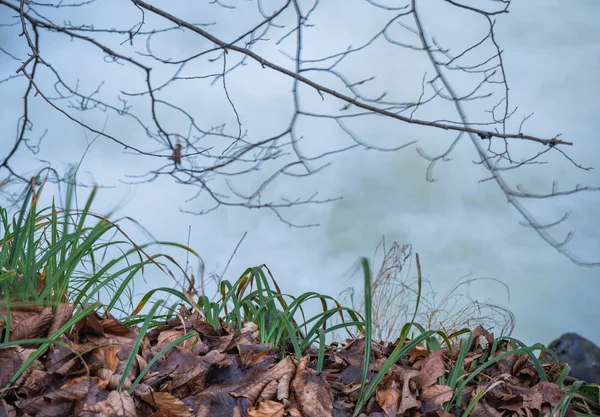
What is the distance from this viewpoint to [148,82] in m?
3.57

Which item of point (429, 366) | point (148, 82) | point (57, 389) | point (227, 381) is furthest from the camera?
point (148, 82)

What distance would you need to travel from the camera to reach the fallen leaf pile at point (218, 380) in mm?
1842

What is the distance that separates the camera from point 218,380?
2033 mm

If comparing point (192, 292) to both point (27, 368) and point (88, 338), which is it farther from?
point (27, 368)

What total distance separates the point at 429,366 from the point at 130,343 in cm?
114

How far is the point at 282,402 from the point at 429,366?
0.65 meters

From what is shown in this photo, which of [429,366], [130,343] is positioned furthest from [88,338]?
[429,366]

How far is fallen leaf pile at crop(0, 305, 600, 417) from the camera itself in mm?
1842

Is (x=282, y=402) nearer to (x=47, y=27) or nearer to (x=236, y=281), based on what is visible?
(x=236, y=281)

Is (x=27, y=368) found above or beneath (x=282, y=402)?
beneath

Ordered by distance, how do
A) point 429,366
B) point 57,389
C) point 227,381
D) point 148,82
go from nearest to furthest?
point 57,389 < point 227,381 < point 429,366 < point 148,82

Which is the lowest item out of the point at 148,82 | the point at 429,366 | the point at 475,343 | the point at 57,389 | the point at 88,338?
the point at 57,389

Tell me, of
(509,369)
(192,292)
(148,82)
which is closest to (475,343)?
(509,369)

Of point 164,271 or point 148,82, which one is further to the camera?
point 148,82
